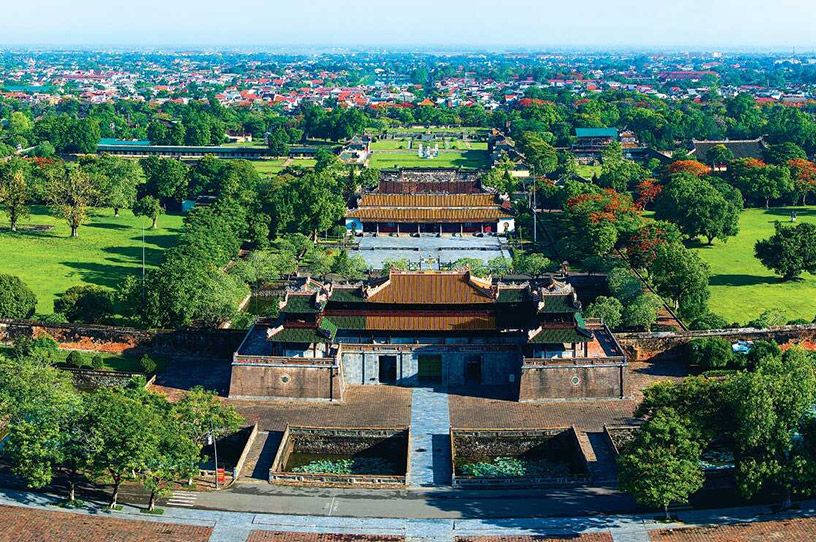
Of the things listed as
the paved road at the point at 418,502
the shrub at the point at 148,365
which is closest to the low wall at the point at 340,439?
the paved road at the point at 418,502

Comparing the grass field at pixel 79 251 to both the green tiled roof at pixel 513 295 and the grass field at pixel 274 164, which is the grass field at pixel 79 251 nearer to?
the grass field at pixel 274 164

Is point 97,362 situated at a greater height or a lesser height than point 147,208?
lesser

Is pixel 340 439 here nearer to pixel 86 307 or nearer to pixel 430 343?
pixel 430 343

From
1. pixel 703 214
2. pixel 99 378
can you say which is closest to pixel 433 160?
pixel 703 214

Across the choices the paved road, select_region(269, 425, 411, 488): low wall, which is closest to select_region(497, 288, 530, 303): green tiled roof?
select_region(269, 425, 411, 488): low wall

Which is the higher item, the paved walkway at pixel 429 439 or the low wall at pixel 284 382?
the low wall at pixel 284 382

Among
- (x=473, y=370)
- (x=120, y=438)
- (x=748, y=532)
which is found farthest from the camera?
(x=473, y=370)
